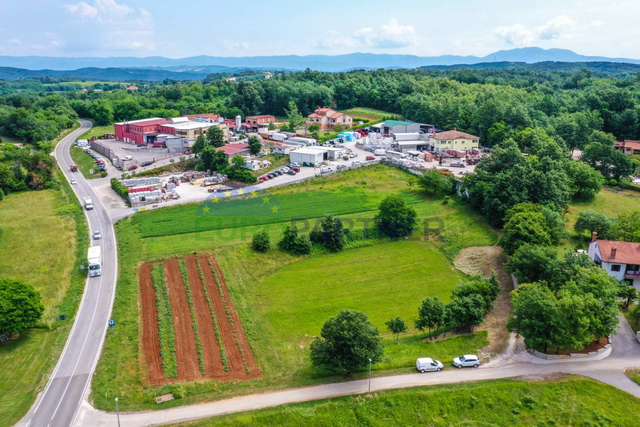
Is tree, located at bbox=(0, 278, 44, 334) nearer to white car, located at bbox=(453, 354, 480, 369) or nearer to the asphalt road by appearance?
the asphalt road

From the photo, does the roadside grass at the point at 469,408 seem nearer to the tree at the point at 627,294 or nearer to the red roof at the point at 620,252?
the tree at the point at 627,294

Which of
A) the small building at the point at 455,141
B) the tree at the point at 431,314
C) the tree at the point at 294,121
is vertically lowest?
the tree at the point at 431,314

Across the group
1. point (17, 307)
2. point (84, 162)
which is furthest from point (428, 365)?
point (84, 162)

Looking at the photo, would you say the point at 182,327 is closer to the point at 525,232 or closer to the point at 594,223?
the point at 525,232

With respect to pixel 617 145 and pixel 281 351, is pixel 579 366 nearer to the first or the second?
pixel 281 351

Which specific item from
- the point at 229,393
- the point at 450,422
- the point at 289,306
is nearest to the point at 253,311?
the point at 289,306

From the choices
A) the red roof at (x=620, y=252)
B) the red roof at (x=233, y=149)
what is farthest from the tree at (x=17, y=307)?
the red roof at (x=233, y=149)
